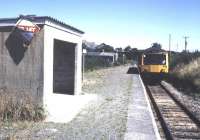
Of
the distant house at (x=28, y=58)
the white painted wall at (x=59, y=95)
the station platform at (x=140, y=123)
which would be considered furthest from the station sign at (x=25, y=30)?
the station platform at (x=140, y=123)

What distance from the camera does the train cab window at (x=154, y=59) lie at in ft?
108

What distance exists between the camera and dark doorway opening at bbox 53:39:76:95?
1828 cm

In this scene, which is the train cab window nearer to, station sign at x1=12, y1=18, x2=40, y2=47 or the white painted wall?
the white painted wall

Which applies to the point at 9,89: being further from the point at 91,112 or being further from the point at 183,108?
the point at 183,108

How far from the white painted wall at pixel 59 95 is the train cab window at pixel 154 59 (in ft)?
49.7

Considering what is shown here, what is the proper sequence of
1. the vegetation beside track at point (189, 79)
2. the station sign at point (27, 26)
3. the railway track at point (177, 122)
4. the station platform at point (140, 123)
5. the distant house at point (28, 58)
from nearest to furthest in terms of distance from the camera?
the station platform at point (140, 123), the railway track at point (177, 122), the station sign at point (27, 26), the distant house at point (28, 58), the vegetation beside track at point (189, 79)

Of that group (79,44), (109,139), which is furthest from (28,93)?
(79,44)

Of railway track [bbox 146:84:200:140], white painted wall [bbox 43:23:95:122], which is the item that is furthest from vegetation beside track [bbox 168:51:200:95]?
white painted wall [bbox 43:23:95:122]

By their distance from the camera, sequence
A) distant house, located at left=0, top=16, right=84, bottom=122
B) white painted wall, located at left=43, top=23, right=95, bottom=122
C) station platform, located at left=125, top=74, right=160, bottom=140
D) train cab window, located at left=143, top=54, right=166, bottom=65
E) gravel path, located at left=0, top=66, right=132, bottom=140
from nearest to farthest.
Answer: gravel path, located at left=0, top=66, right=132, bottom=140 → station platform, located at left=125, top=74, right=160, bottom=140 → distant house, located at left=0, top=16, right=84, bottom=122 → white painted wall, located at left=43, top=23, right=95, bottom=122 → train cab window, located at left=143, top=54, right=166, bottom=65

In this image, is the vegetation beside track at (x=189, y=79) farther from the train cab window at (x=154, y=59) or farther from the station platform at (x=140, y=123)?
the station platform at (x=140, y=123)

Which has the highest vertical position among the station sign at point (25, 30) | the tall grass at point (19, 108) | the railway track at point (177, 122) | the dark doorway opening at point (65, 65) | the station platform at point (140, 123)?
the station sign at point (25, 30)

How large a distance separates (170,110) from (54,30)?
23.0 feet

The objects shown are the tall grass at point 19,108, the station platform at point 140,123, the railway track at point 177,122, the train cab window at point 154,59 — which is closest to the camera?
the station platform at point 140,123

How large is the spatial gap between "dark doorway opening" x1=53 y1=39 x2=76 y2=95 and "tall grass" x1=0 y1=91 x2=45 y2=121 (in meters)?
6.21
